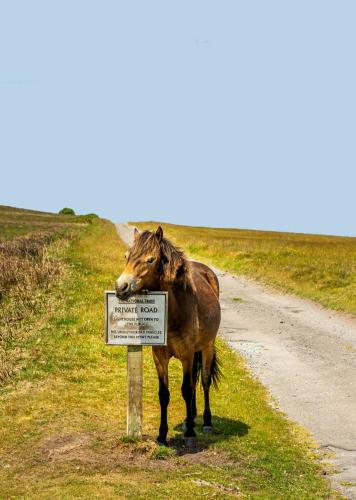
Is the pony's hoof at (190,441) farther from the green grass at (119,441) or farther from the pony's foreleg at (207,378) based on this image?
the pony's foreleg at (207,378)

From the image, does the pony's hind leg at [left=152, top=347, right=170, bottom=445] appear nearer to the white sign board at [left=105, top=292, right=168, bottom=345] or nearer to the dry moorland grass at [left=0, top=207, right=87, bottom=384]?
the white sign board at [left=105, top=292, right=168, bottom=345]

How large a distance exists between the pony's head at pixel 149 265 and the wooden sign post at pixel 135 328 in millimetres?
252

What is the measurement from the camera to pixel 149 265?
846 centimetres

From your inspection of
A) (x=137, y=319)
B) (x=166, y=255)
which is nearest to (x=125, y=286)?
(x=166, y=255)

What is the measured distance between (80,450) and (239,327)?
11759 millimetres

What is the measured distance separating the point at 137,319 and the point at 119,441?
179cm

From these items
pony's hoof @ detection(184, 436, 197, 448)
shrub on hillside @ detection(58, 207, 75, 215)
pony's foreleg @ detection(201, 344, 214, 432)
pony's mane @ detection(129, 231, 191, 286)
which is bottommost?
pony's hoof @ detection(184, 436, 197, 448)

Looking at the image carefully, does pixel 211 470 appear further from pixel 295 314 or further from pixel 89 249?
pixel 89 249

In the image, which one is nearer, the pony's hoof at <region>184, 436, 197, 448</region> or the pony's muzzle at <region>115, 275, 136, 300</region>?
the pony's muzzle at <region>115, 275, 136, 300</region>

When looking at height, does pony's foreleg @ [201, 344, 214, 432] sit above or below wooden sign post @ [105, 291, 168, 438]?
below

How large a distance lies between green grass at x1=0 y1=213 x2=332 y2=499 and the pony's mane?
237cm

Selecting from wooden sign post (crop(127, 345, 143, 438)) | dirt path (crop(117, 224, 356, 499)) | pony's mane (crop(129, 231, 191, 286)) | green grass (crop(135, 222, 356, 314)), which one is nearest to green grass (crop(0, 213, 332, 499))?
wooden sign post (crop(127, 345, 143, 438))

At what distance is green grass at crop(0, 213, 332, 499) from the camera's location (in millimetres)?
7828

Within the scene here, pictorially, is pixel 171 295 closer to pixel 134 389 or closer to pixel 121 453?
pixel 134 389
